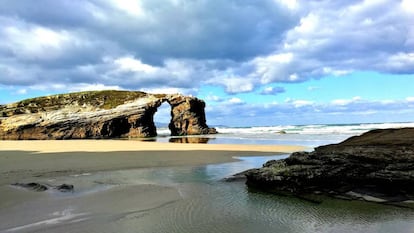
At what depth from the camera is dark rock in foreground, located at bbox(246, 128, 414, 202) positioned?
892cm

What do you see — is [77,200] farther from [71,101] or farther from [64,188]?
[71,101]

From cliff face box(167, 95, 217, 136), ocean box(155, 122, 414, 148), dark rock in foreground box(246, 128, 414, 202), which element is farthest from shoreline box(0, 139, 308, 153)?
cliff face box(167, 95, 217, 136)

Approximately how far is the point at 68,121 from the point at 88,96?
672cm

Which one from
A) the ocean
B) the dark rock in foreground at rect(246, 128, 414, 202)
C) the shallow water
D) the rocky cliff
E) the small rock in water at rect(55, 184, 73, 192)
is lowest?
the shallow water

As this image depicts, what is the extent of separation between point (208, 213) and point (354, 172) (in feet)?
13.3

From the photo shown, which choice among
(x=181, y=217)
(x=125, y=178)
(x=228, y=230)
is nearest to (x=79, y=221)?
(x=181, y=217)

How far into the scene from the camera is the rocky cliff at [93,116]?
5088 cm

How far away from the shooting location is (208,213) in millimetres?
7883

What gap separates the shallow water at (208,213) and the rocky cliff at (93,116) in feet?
140

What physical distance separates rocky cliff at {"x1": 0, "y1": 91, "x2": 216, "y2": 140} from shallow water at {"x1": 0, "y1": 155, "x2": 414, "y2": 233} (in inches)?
1682

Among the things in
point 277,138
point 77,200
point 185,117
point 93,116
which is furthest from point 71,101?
point 77,200

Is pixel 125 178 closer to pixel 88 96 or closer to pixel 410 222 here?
pixel 410 222

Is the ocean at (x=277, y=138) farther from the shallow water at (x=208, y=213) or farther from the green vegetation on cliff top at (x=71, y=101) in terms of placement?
the shallow water at (x=208, y=213)

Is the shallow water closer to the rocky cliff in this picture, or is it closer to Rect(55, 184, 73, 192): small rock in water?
Rect(55, 184, 73, 192): small rock in water
